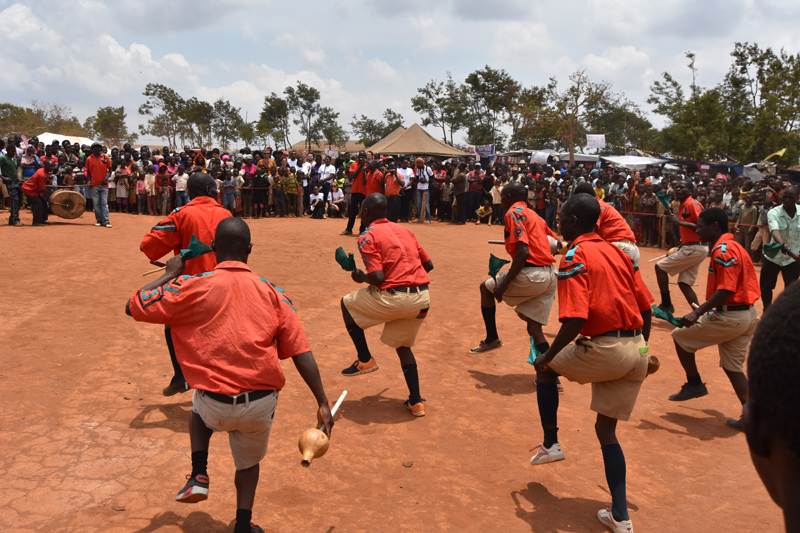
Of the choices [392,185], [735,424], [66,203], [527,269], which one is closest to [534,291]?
[527,269]

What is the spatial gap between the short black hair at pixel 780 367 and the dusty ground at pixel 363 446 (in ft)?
9.14

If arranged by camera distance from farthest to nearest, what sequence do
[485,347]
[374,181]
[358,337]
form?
1. [374,181]
2. [485,347]
3. [358,337]

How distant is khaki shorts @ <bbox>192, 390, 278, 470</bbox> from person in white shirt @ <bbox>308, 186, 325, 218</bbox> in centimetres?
1544

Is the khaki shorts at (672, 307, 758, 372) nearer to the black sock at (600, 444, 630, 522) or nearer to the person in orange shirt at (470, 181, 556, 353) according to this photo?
the person in orange shirt at (470, 181, 556, 353)

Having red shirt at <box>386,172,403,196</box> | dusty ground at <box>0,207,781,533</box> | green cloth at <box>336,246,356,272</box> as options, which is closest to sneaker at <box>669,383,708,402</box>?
dusty ground at <box>0,207,781,533</box>

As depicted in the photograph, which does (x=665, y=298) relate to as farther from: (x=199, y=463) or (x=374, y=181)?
(x=374, y=181)

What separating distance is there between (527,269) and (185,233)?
3.24 metres

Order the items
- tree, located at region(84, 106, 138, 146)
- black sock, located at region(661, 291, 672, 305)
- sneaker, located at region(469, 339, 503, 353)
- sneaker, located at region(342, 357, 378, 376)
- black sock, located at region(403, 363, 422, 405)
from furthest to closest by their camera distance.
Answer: tree, located at region(84, 106, 138, 146) → black sock, located at region(661, 291, 672, 305) → sneaker, located at region(469, 339, 503, 353) → sneaker, located at region(342, 357, 378, 376) → black sock, located at region(403, 363, 422, 405)

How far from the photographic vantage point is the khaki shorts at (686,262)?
7879 mm

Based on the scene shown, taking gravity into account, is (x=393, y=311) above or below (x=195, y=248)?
below

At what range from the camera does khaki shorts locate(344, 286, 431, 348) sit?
5.05 metres

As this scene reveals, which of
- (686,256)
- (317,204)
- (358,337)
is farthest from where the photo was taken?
(317,204)

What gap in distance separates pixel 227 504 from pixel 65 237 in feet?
36.2

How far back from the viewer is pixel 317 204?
18188 millimetres
